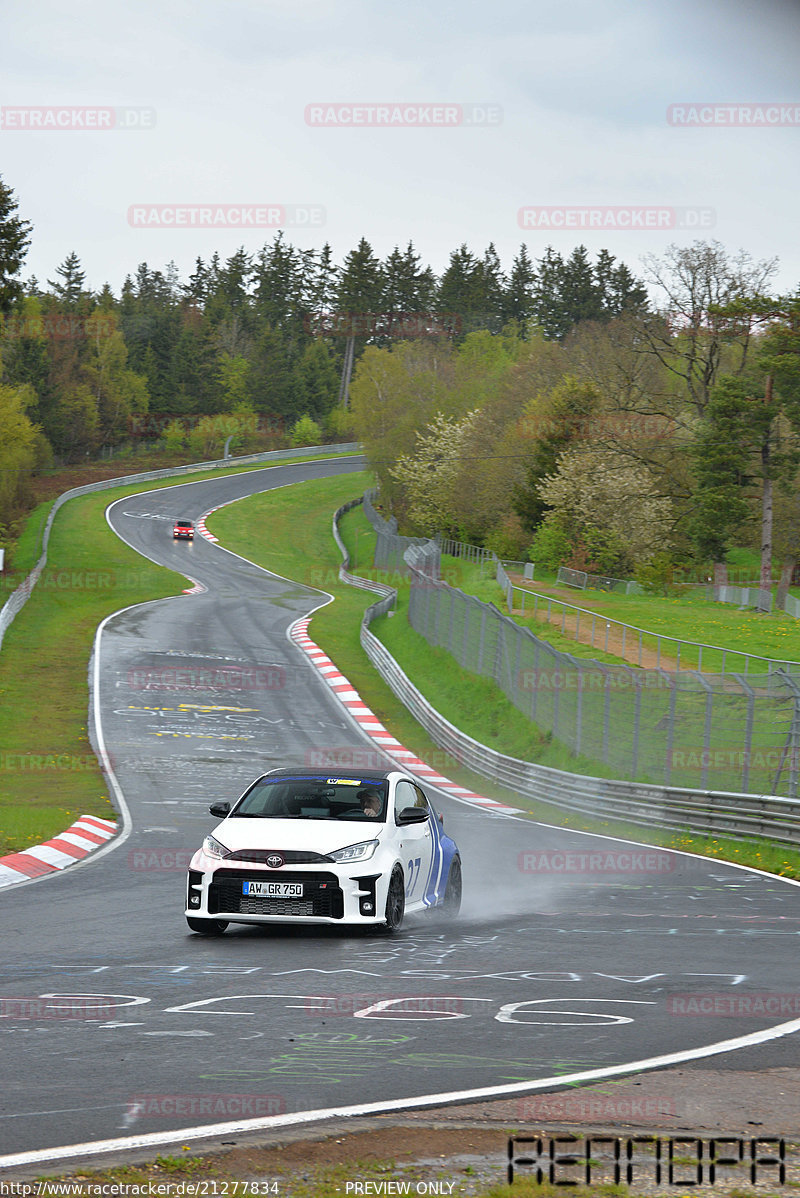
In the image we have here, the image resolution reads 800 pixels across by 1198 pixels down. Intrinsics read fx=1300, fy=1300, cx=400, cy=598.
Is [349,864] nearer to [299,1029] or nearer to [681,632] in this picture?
[299,1029]

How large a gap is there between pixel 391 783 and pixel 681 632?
35.7 metres

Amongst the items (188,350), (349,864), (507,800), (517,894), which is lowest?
(507,800)

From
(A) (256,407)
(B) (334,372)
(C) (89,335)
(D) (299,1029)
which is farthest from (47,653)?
(B) (334,372)

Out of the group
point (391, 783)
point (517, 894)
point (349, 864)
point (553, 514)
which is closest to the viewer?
point (349, 864)

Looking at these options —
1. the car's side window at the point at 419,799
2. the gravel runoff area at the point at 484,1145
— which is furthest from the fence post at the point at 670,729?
the gravel runoff area at the point at 484,1145

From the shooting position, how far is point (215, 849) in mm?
11000

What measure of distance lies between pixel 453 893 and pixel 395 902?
77.4 inches

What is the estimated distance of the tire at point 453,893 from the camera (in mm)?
12562

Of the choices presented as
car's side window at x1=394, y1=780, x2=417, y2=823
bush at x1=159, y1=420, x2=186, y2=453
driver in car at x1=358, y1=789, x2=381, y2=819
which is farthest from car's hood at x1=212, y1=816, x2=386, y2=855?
bush at x1=159, y1=420, x2=186, y2=453

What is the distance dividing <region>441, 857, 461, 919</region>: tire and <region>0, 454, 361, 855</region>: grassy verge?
5985mm

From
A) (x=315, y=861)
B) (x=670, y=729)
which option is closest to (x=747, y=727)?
(x=670, y=729)

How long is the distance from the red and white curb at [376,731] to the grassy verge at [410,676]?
1.22 feet

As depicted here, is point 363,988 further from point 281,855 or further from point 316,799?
point 316,799

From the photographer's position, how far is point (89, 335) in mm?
127438
